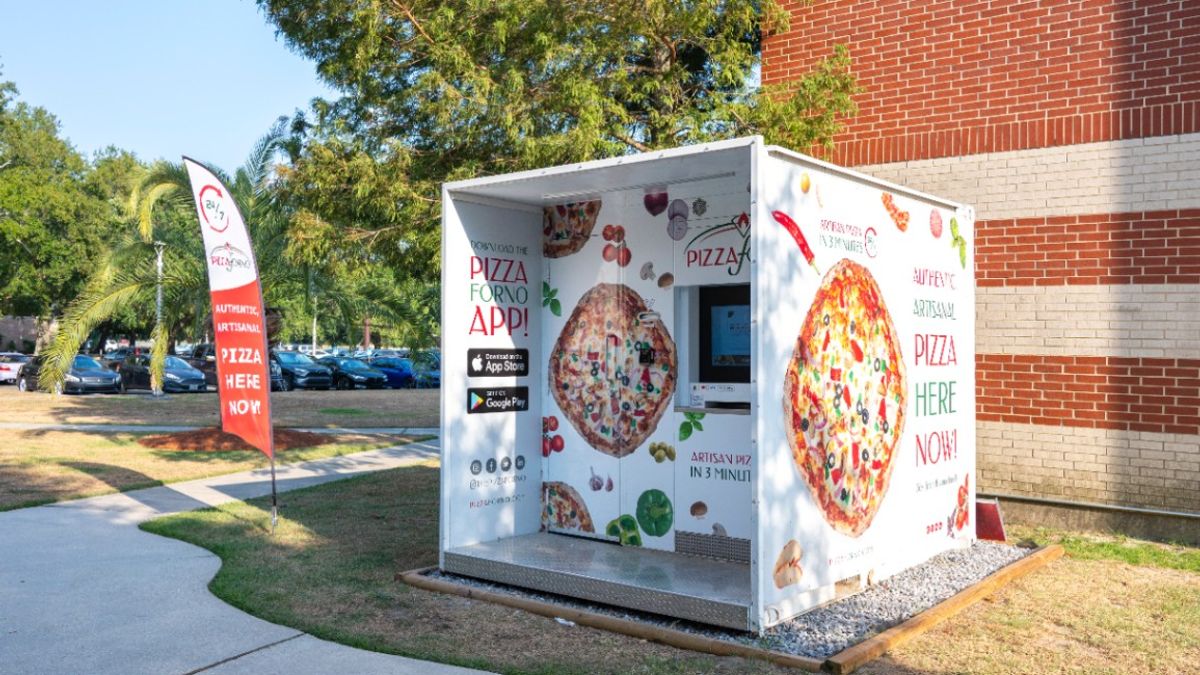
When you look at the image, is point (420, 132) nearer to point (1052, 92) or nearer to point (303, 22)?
point (303, 22)

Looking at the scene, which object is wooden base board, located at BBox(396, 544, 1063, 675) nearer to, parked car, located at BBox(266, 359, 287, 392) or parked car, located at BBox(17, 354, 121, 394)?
parked car, located at BBox(266, 359, 287, 392)

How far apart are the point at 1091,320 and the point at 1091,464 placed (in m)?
A: 1.35

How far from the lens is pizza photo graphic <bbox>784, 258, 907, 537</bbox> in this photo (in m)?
6.59

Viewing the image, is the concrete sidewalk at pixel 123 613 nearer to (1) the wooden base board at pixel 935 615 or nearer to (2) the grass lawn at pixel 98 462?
(2) the grass lawn at pixel 98 462

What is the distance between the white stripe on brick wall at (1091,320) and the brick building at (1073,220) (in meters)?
0.01

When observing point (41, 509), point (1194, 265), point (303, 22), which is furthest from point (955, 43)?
point (41, 509)

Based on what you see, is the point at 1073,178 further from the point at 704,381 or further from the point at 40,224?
the point at 40,224

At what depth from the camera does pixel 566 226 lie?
864 cm

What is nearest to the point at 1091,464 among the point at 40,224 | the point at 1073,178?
the point at 1073,178

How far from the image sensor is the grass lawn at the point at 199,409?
22.5 m

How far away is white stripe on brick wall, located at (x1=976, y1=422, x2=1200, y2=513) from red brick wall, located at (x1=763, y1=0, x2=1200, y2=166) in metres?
2.78

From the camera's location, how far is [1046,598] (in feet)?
24.0

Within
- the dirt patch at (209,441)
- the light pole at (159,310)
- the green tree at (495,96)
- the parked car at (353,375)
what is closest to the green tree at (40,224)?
the parked car at (353,375)

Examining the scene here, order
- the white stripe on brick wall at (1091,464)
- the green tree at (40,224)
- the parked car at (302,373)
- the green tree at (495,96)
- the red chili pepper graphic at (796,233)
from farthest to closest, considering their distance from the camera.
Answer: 1. the green tree at (40,224)
2. the parked car at (302,373)
3. the green tree at (495,96)
4. the white stripe on brick wall at (1091,464)
5. the red chili pepper graphic at (796,233)
